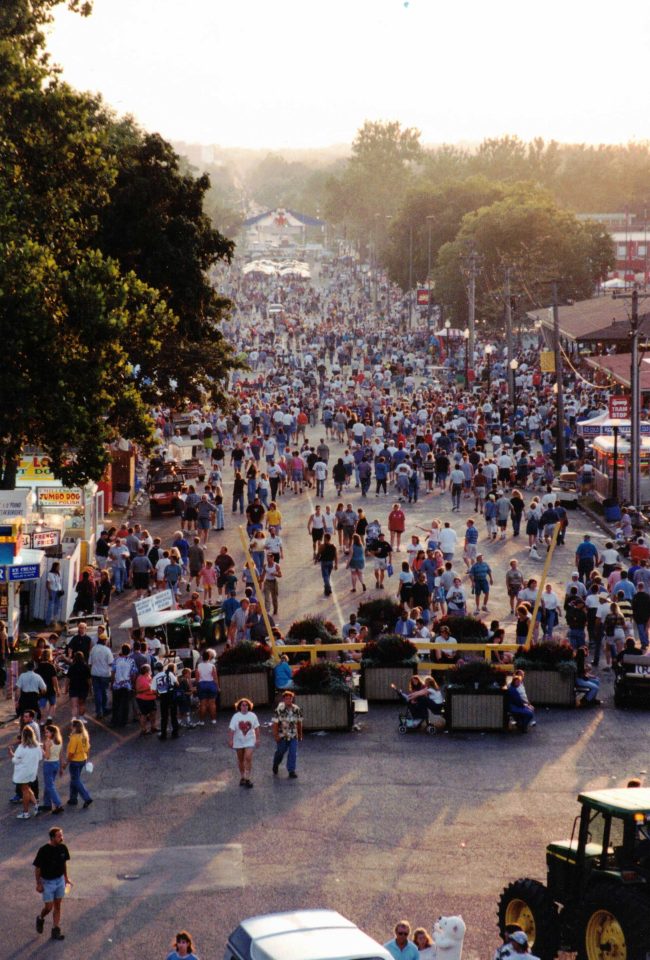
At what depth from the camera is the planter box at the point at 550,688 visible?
2214 centimetres

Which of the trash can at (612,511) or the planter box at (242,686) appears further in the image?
the trash can at (612,511)

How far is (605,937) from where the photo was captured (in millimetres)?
11906

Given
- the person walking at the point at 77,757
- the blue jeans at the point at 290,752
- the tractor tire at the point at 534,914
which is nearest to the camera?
the tractor tire at the point at 534,914

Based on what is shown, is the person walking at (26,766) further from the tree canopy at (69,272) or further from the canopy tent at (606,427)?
the canopy tent at (606,427)

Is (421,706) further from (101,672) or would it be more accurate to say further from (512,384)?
(512,384)

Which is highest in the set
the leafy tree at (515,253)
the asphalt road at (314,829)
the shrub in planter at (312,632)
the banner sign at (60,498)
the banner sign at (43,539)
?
the leafy tree at (515,253)

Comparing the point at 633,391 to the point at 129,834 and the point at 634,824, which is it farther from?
the point at 634,824

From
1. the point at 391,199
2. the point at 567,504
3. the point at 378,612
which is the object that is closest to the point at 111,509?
the point at 567,504

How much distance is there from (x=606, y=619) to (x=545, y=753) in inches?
214

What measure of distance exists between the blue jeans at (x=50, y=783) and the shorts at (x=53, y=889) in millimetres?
3392

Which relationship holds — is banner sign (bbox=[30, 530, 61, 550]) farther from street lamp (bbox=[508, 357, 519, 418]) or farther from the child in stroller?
street lamp (bbox=[508, 357, 519, 418])

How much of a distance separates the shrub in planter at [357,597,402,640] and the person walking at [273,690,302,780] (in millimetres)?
6165

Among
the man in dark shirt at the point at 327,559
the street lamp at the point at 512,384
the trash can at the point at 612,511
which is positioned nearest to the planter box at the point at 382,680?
the man in dark shirt at the point at 327,559

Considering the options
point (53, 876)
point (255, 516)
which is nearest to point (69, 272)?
point (255, 516)
